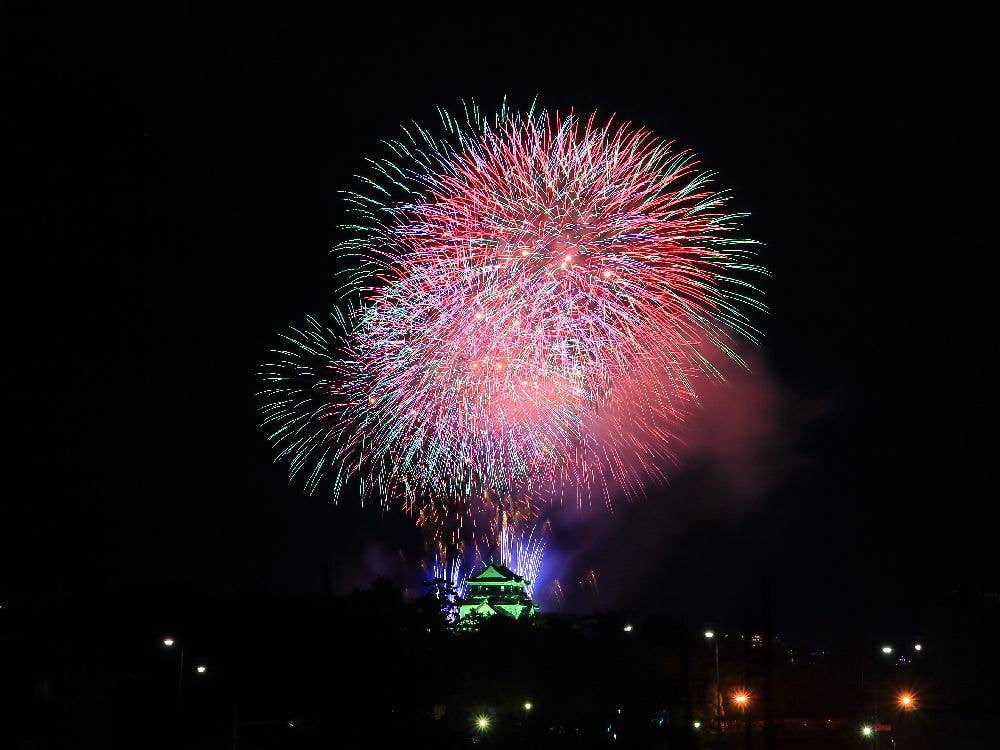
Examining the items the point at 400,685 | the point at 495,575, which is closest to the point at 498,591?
the point at 495,575

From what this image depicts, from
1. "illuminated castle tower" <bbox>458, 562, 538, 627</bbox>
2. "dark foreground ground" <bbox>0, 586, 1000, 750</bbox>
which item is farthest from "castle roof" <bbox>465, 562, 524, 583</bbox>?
"dark foreground ground" <bbox>0, 586, 1000, 750</bbox>

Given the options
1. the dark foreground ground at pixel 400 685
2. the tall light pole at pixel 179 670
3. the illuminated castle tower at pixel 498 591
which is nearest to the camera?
the dark foreground ground at pixel 400 685

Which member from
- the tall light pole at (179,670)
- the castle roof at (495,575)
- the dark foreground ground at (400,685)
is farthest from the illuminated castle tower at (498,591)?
the tall light pole at (179,670)

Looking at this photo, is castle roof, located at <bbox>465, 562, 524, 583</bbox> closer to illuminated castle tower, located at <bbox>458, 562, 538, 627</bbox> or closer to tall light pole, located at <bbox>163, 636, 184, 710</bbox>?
illuminated castle tower, located at <bbox>458, 562, 538, 627</bbox>

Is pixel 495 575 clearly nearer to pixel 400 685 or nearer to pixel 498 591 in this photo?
pixel 498 591

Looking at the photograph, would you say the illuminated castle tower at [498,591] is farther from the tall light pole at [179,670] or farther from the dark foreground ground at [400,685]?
the tall light pole at [179,670]
